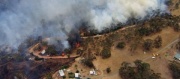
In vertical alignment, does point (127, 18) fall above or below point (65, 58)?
above

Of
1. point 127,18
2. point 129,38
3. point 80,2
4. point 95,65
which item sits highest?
point 80,2

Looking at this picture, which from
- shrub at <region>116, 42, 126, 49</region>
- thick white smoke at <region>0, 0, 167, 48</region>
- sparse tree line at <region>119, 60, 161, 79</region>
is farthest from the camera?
thick white smoke at <region>0, 0, 167, 48</region>

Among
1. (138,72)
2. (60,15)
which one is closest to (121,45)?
(138,72)

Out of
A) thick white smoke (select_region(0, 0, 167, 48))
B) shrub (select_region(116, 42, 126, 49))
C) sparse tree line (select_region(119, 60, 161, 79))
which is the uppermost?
thick white smoke (select_region(0, 0, 167, 48))

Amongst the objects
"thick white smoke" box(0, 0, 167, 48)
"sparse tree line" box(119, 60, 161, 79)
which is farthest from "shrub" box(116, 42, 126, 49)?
"thick white smoke" box(0, 0, 167, 48)

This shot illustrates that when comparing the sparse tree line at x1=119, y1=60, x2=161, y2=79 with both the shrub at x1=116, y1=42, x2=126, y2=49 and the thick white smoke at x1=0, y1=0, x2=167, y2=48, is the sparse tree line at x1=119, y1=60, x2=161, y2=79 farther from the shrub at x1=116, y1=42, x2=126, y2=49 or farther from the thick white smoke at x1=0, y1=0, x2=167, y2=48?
the thick white smoke at x1=0, y1=0, x2=167, y2=48

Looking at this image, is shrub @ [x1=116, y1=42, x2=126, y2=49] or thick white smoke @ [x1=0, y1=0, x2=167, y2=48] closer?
shrub @ [x1=116, y1=42, x2=126, y2=49]

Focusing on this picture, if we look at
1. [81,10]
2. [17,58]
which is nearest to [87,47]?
[81,10]

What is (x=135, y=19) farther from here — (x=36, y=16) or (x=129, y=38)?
(x=36, y=16)

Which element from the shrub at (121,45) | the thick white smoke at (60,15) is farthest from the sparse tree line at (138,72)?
the thick white smoke at (60,15)
